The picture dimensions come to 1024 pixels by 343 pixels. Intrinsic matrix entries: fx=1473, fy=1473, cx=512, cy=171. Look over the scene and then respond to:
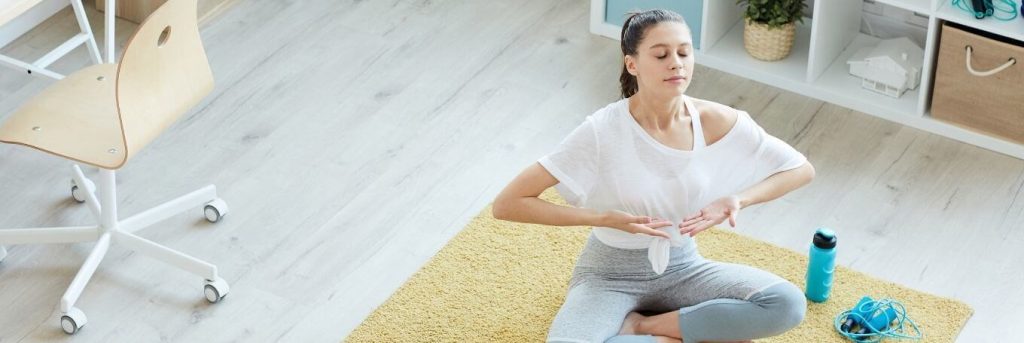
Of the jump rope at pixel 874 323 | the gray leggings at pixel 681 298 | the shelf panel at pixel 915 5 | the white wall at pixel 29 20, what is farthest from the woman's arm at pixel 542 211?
the white wall at pixel 29 20

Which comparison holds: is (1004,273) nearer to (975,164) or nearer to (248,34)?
(975,164)

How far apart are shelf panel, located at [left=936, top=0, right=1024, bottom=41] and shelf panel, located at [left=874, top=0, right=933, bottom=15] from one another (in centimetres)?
3

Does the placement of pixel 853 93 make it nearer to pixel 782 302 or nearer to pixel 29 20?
pixel 782 302

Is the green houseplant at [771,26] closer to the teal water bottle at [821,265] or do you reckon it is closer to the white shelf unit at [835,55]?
the white shelf unit at [835,55]

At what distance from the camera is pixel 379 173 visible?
3660mm

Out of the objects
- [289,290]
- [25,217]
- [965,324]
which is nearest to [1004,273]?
[965,324]

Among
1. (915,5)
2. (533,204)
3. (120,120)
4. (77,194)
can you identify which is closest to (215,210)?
(77,194)

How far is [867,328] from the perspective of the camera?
3.06 m

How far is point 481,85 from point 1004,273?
1468mm

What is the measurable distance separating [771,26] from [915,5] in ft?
1.33

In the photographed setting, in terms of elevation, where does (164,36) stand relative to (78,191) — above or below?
above

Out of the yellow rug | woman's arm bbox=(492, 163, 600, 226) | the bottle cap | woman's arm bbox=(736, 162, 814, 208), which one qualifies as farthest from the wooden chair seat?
the bottle cap

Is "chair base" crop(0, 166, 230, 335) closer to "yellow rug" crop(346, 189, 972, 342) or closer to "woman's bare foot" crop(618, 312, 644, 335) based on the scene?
"yellow rug" crop(346, 189, 972, 342)

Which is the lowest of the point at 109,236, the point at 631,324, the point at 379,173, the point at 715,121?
the point at 379,173
